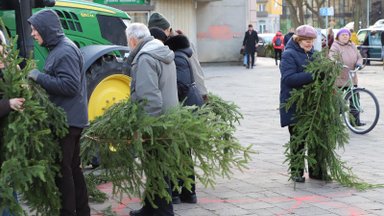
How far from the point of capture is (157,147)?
605 centimetres

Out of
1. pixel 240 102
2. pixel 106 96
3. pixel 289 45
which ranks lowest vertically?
pixel 240 102

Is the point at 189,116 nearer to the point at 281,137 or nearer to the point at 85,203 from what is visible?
the point at 85,203

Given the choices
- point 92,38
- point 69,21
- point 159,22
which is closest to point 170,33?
point 159,22

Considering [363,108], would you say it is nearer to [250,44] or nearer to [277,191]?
[277,191]

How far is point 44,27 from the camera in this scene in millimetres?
5887

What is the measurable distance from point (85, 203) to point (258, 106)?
1040 cm

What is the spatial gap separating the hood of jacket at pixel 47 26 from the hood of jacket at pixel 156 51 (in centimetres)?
77

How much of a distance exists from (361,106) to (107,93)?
446 centimetres

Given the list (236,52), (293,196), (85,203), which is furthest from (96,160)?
(236,52)

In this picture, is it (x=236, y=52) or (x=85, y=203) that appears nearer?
(x=85, y=203)

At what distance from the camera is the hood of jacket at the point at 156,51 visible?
6375 mm

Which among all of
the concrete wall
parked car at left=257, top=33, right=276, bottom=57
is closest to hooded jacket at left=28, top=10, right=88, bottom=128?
the concrete wall

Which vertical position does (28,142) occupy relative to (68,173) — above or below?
above

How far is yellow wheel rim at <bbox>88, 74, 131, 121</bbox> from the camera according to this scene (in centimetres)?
909
